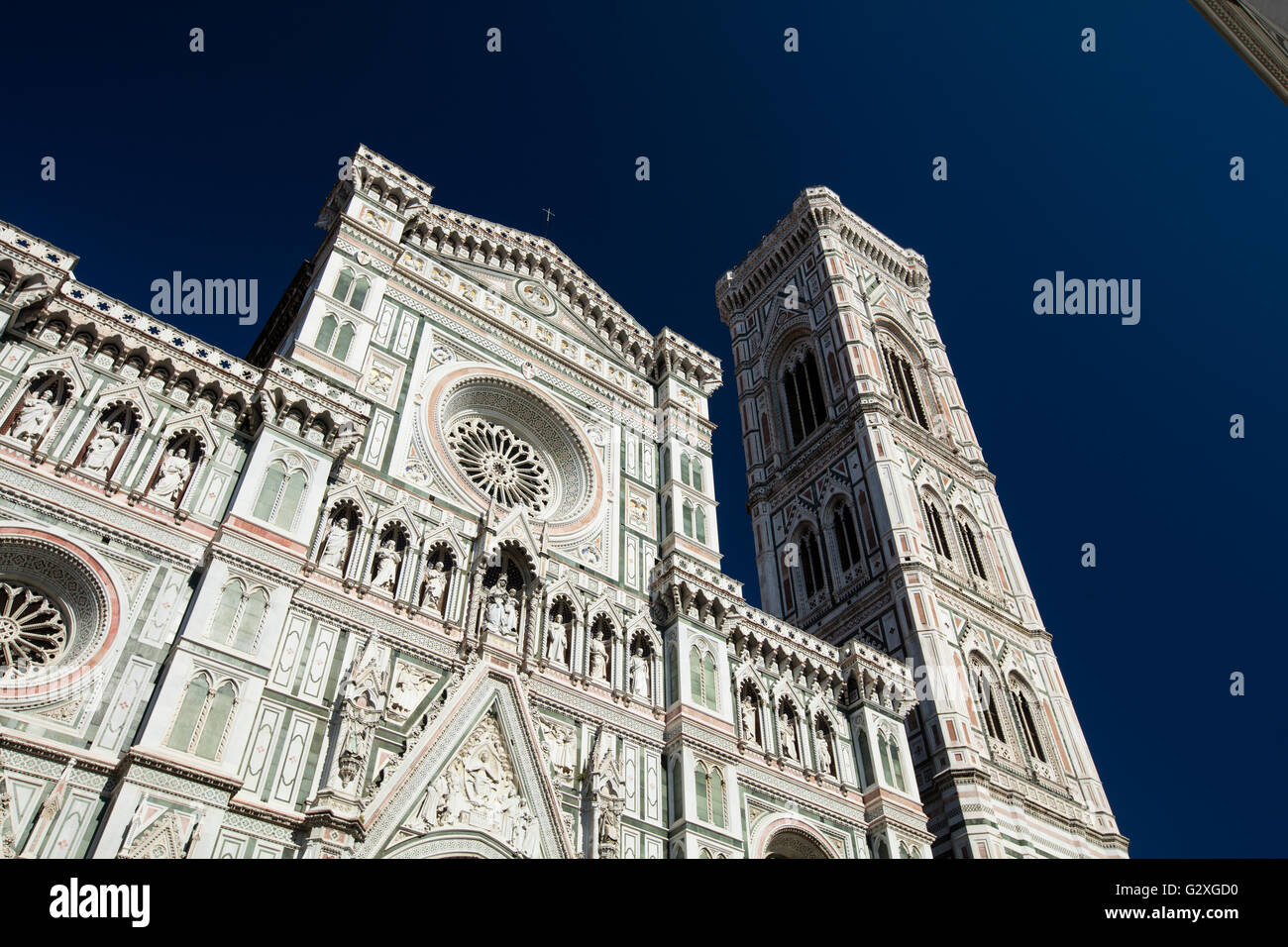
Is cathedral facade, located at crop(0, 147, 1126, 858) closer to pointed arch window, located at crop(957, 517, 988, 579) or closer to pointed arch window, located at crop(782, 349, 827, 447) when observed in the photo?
pointed arch window, located at crop(957, 517, 988, 579)

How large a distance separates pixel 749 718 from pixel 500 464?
7268 mm

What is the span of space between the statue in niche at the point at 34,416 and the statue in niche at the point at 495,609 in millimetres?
7144

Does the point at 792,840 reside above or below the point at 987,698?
below

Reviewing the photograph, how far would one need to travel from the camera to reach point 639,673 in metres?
17.7

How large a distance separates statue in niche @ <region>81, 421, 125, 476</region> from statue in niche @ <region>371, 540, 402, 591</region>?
4.18m

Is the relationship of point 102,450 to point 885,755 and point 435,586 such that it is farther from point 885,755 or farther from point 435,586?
point 885,755

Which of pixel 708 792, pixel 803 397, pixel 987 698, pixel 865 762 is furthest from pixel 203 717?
pixel 803 397

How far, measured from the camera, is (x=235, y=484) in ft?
47.9

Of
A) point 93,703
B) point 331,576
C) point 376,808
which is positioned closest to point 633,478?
point 331,576

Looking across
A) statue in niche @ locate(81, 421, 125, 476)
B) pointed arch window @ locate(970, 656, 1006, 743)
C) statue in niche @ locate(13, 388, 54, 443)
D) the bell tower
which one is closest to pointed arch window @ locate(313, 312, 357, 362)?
statue in niche @ locate(81, 421, 125, 476)

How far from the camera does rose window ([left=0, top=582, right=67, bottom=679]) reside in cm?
1182

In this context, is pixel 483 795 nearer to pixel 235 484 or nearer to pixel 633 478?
pixel 235 484

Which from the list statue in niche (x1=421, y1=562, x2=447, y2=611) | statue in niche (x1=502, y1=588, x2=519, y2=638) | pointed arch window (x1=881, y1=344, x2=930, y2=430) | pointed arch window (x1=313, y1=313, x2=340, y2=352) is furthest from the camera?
pointed arch window (x1=881, y1=344, x2=930, y2=430)
